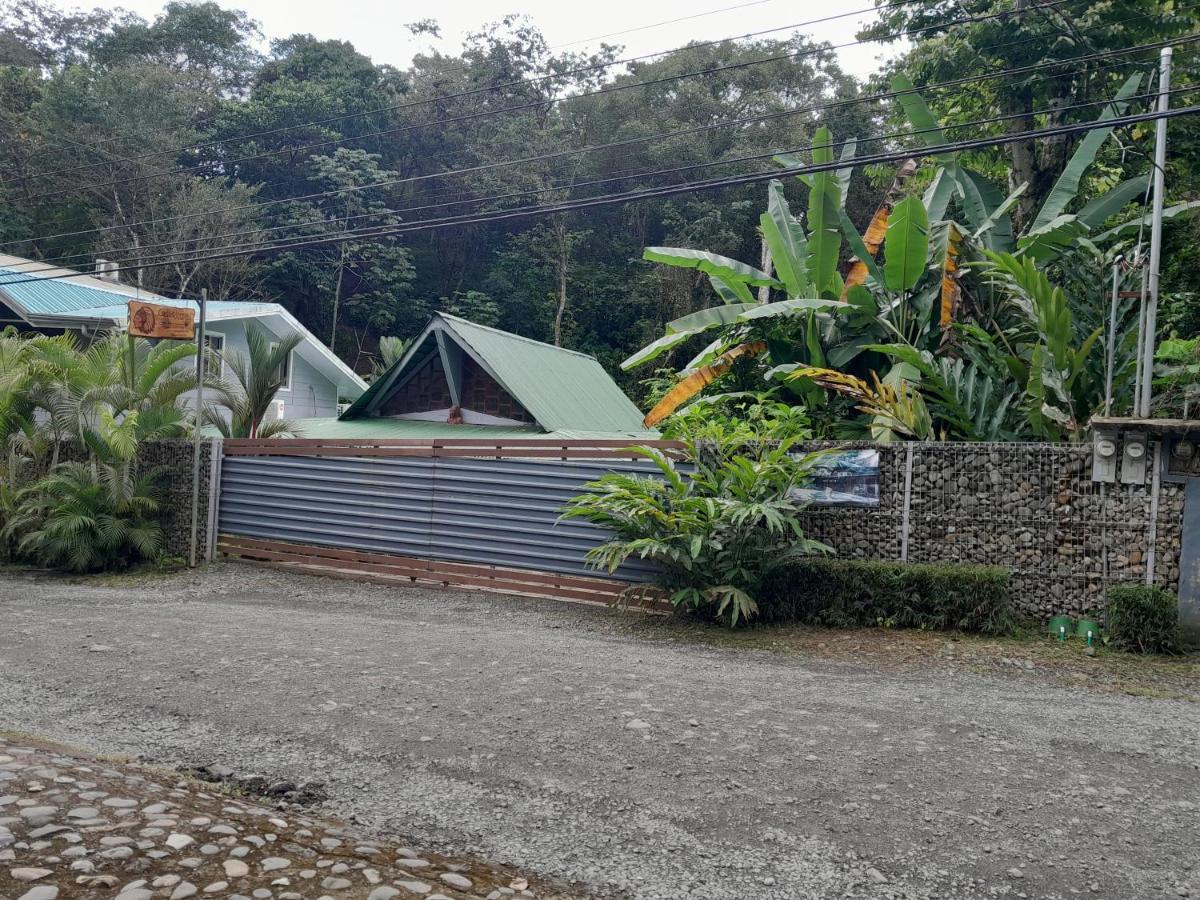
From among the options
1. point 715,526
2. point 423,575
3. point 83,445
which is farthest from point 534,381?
point 715,526

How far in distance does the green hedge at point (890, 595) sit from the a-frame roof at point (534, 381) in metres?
5.80

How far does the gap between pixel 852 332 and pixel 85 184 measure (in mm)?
30018

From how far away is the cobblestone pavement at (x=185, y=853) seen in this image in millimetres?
3389

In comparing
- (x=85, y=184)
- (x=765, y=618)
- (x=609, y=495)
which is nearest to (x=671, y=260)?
(x=609, y=495)

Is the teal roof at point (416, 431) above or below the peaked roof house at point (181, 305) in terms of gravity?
below

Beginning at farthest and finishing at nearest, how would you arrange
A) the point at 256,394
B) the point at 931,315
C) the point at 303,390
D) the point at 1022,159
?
the point at 303,390
the point at 1022,159
the point at 256,394
the point at 931,315

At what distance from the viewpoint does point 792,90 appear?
38.0 metres

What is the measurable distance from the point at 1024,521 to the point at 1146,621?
1274 mm

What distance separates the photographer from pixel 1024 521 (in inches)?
335

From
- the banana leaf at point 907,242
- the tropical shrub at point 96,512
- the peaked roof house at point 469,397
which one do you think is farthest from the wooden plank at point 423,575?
the banana leaf at point 907,242

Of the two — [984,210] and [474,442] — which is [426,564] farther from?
[984,210]

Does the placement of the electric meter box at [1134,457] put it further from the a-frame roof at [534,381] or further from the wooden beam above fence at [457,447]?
the a-frame roof at [534,381]

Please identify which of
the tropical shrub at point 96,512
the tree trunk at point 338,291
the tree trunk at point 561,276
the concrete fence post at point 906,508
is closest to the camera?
the concrete fence post at point 906,508

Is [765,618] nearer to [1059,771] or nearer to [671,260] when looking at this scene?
[1059,771]
